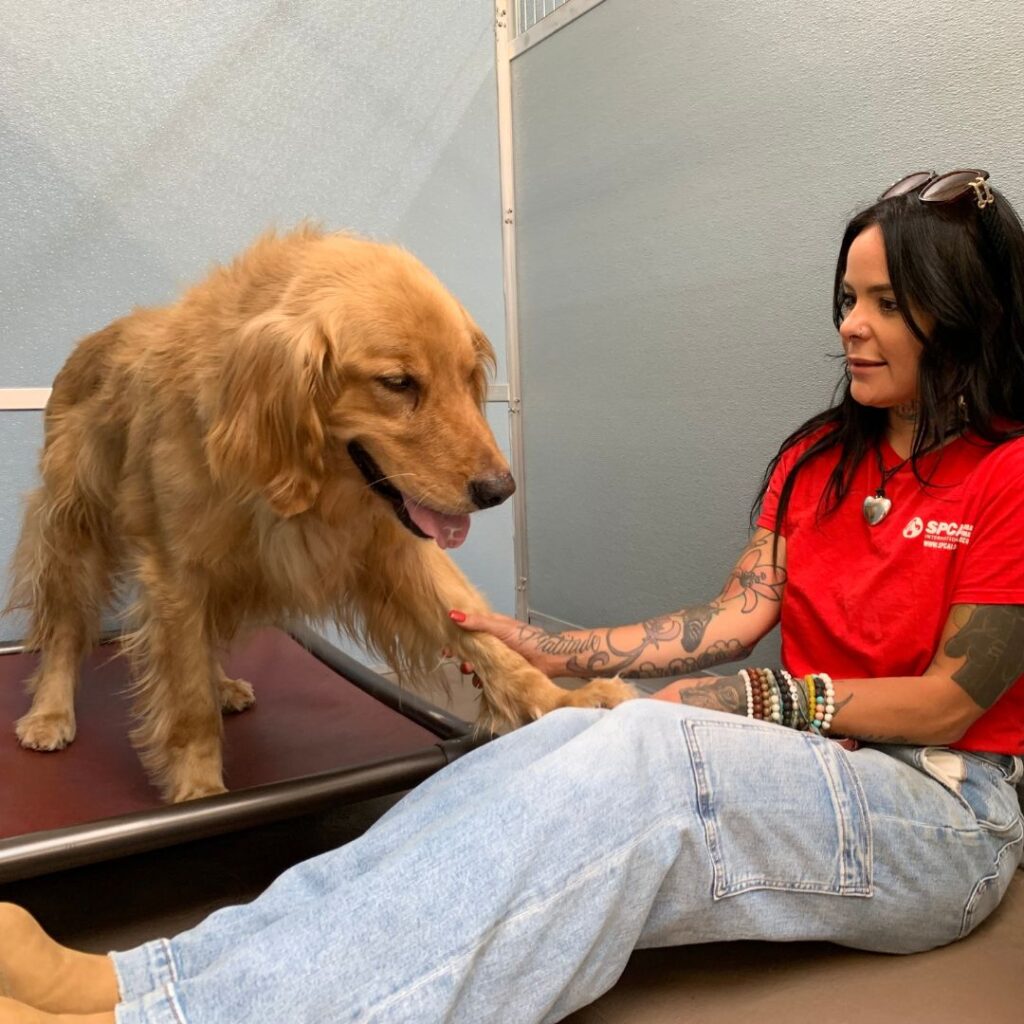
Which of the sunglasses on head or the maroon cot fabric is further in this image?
the maroon cot fabric

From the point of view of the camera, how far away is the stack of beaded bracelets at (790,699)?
1.16 metres

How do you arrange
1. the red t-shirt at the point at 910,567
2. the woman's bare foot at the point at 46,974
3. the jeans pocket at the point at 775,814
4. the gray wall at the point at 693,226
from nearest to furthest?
the woman's bare foot at the point at 46,974 < the jeans pocket at the point at 775,814 < the red t-shirt at the point at 910,567 < the gray wall at the point at 693,226

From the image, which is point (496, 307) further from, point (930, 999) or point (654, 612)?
point (930, 999)

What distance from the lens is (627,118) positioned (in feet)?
7.38

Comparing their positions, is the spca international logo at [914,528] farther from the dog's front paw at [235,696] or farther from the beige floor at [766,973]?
the dog's front paw at [235,696]

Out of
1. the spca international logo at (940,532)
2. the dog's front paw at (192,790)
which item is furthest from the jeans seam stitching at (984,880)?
the dog's front paw at (192,790)

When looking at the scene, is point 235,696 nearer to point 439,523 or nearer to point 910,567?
point 439,523

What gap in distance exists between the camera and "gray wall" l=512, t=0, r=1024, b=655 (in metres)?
1.57

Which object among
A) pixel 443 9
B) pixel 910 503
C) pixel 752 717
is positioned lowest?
pixel 752 717

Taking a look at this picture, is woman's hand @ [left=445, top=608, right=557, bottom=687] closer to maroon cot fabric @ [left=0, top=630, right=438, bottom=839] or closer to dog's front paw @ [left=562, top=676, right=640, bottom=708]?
dog's front paw @ [left=562, top=676, right=640, bottom=708]

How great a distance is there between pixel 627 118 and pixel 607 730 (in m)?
1.74

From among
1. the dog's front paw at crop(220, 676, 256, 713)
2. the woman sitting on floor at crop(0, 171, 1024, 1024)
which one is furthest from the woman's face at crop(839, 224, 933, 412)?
the dog's front paw at crop(220, 676, 256, 713)

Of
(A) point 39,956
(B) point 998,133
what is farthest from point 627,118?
(A) point 39,956

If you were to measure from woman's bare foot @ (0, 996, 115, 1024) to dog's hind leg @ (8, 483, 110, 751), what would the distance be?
114cm
